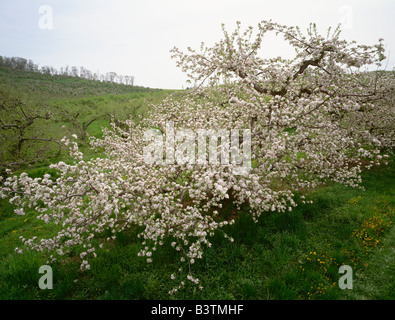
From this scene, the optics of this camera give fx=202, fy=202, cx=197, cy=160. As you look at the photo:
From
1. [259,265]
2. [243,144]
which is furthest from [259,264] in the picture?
[243,144]

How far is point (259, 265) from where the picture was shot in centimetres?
550

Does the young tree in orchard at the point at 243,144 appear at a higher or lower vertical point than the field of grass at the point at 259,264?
higher

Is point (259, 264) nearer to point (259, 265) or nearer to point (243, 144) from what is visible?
point (259, 265)

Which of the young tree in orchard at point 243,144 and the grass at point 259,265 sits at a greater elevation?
the young tree in orchard at point 243,144

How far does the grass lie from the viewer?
4816 mm

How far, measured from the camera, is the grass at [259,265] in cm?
482

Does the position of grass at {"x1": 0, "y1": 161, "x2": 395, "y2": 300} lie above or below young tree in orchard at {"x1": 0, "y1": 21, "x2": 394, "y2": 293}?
below

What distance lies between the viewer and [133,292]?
4801 mm

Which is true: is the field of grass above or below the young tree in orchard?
below

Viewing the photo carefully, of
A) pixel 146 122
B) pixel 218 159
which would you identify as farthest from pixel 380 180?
pixel 146 122

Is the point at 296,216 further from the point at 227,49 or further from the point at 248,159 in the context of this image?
the point at 227,49

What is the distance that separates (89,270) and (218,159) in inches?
185

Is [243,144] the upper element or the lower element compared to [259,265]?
upper
